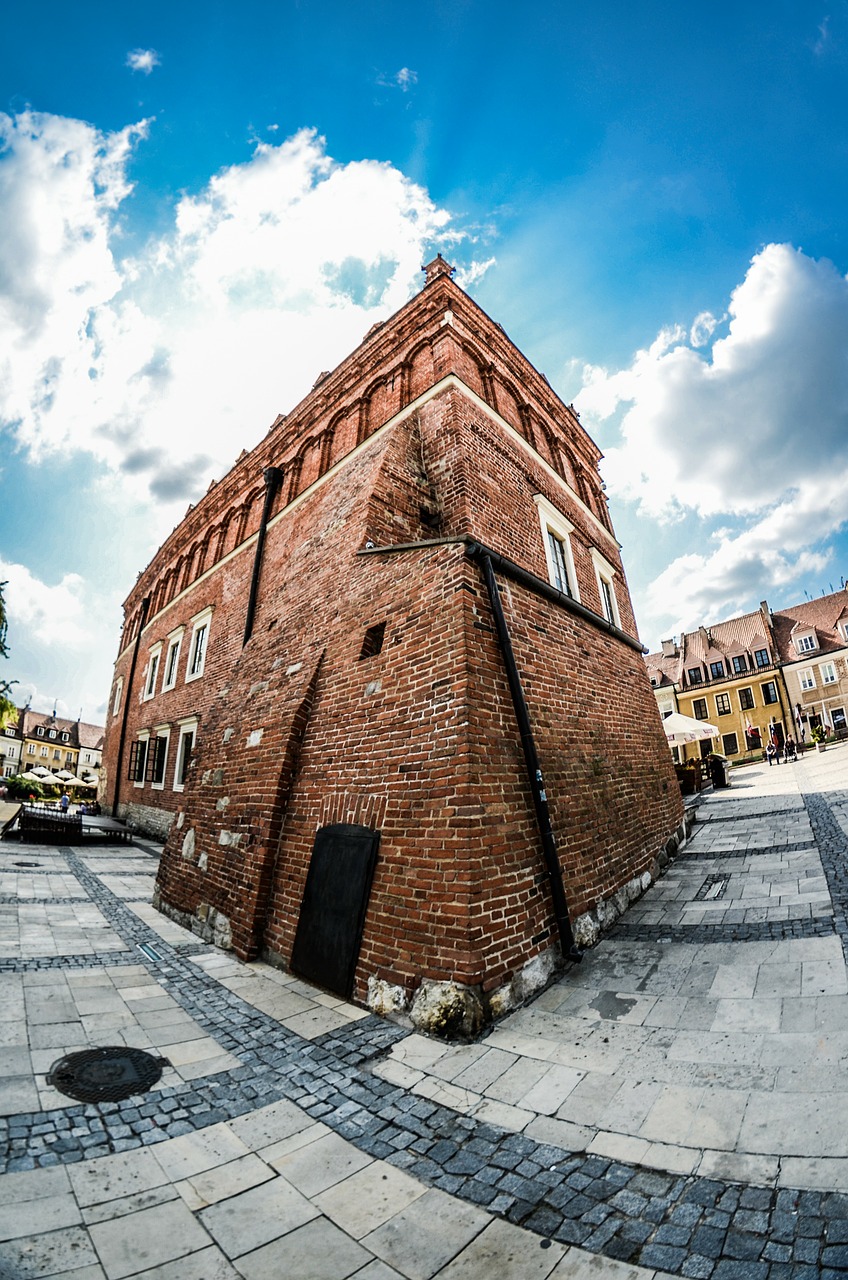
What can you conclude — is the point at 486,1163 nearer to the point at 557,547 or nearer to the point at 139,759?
the point at 557,547

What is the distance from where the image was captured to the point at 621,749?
7434 mm

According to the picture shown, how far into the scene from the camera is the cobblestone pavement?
190 centimetres

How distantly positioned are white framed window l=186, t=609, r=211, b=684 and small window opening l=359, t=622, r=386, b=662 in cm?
999

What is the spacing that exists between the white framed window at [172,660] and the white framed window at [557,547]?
38.8 ft

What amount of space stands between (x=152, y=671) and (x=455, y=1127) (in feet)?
60.4

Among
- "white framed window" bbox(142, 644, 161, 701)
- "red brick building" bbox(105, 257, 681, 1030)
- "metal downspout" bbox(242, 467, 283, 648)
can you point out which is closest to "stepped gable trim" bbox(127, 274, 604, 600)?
"red brick building" bbox(105, 257, 681, 1030)

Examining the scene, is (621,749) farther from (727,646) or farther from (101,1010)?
(727,646)

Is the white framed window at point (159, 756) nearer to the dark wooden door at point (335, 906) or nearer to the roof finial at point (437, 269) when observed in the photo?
the dark wooden door at point (335, 906)

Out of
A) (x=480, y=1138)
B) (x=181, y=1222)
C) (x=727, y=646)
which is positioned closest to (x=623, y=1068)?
(x=480, y=1138)

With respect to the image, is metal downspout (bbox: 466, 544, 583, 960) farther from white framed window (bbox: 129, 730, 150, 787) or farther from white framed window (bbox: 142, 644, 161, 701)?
white framed window (bbox: 142, 644, 161, 701)

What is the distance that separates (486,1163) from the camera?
2404 mm

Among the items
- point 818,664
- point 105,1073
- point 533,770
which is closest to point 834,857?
point 533,770

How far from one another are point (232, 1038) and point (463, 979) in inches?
71.2

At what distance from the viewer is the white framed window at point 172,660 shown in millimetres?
15992
